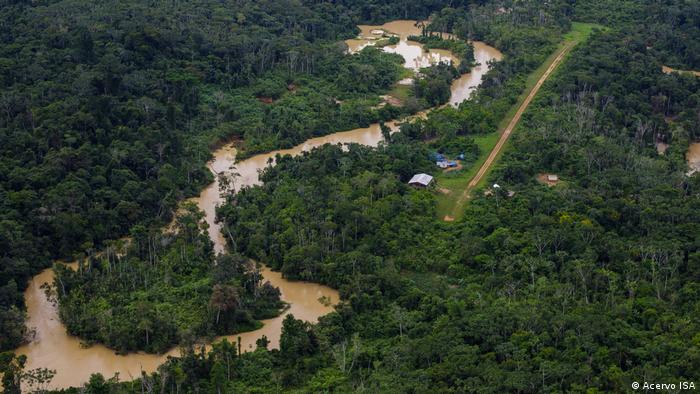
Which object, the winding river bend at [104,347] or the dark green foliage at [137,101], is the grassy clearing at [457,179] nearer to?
the dark green foliage at [137,101]

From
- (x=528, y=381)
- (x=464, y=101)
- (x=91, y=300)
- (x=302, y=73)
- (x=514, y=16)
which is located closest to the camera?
(x=528, y=381)

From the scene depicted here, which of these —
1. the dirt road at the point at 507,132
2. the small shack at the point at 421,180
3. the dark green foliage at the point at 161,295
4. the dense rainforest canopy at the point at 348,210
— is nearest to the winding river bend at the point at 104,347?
the dark green foliage at the point at 161,295

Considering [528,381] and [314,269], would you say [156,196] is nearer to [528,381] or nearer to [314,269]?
[314,269]

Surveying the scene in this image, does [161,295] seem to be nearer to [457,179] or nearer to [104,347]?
[104,347]

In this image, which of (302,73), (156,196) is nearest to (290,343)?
(156,196)

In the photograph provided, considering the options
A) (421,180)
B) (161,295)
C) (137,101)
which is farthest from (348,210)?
(137,101)

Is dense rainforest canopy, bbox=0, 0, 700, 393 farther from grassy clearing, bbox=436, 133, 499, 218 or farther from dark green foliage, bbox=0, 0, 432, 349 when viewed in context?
grassy clearing, bbox=436, 133, 499, 218
